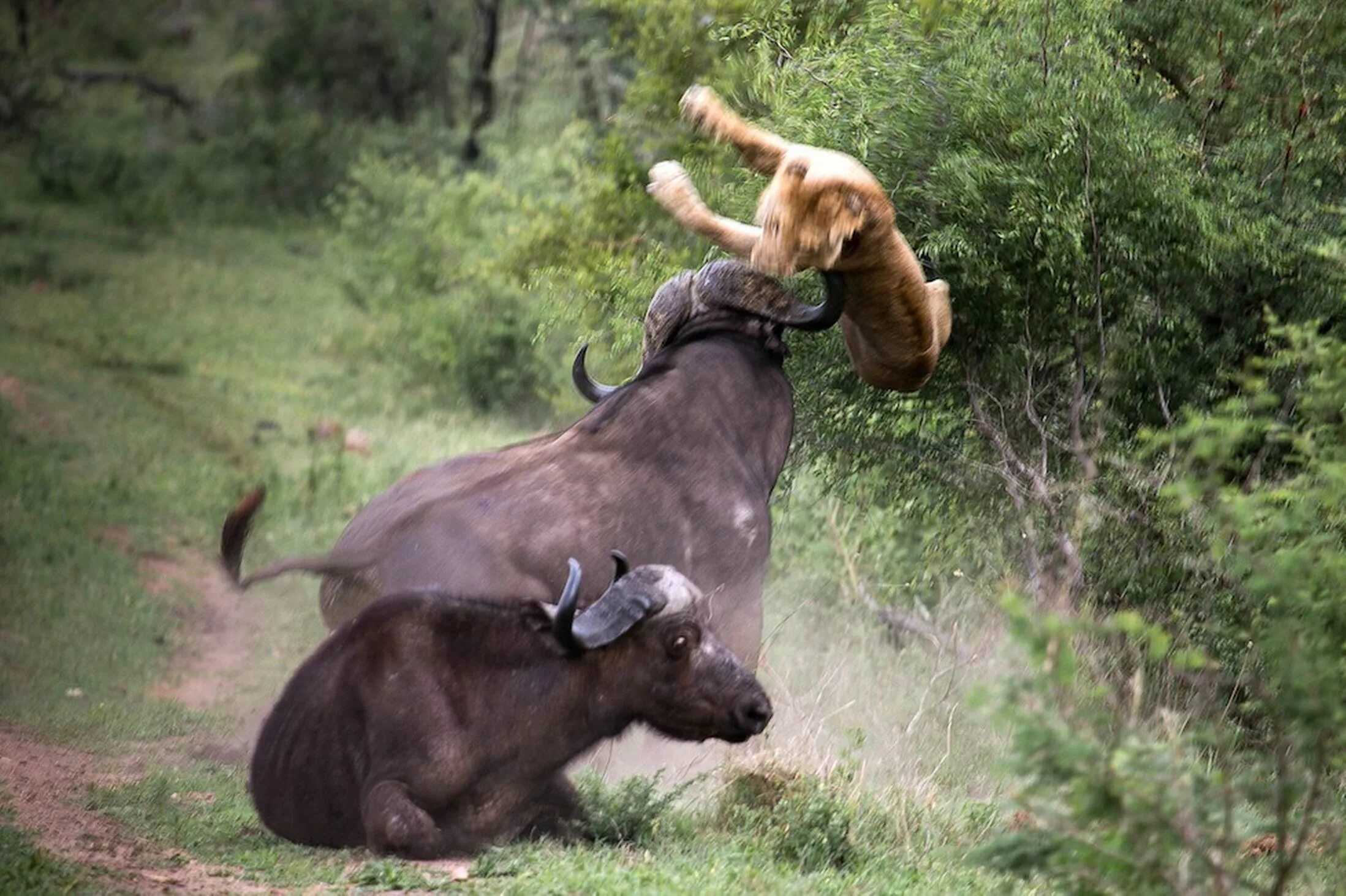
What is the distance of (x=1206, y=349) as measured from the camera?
8719 millimetres

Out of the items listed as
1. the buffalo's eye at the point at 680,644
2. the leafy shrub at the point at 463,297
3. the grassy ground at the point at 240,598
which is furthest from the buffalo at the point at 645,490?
the leafy shrub at the point at 463,297

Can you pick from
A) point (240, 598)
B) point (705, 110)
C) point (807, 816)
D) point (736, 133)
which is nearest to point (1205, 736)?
point (807, 816)

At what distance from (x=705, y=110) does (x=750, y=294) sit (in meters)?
1.42

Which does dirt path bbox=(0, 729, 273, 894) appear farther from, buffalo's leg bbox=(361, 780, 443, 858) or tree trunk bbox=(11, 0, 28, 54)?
tree trunk bbox=(11, 0, 28, 54)

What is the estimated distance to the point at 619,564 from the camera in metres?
7.34

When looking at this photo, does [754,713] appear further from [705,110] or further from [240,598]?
[240,598]

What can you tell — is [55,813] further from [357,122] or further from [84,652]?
[357,122]

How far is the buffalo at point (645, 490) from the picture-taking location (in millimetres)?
7750

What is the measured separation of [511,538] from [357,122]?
69.3ft

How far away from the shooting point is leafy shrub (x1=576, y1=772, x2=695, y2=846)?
24.1 ft

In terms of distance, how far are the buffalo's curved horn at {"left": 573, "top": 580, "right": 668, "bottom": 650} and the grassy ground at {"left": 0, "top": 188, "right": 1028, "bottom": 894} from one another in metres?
0.78

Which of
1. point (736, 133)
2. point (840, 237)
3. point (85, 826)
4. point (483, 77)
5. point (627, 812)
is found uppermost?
point (736, 133)

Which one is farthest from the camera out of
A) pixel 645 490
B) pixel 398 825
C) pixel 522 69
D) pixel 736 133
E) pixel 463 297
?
pixel 522 69

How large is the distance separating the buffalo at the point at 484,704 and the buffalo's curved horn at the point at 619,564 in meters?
0.02
